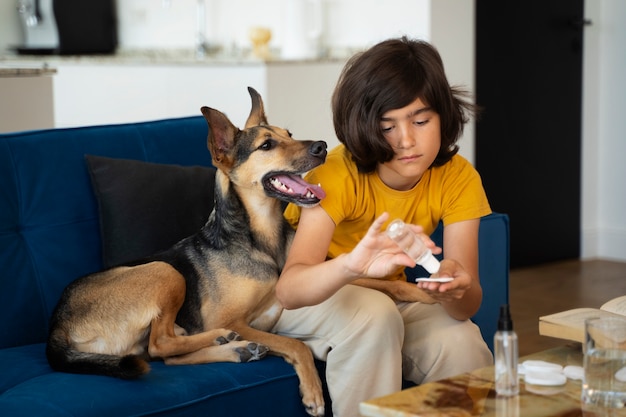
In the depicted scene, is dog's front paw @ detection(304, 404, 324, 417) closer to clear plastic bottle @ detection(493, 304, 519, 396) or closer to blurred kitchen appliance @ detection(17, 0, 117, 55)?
clear plastic bottle @ detection(493, 304, 519, 396)

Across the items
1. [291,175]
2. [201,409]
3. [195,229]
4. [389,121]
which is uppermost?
[389,121]

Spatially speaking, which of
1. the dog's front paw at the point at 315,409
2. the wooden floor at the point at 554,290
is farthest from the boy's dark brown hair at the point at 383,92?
the wooden floor at the point at 554,290

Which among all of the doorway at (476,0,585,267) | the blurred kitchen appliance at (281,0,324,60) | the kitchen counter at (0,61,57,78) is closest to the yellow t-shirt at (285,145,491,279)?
the kitchen counter at (0,61,57,78)

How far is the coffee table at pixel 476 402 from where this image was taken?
1.65 meters

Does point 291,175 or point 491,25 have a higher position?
point 491,25

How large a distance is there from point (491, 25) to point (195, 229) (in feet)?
9.63

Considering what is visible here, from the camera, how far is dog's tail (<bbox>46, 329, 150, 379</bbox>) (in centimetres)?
216

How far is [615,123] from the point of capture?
5.67 meters

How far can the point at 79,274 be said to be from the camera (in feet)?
8.84

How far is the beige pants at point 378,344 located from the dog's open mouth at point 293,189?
243 mm

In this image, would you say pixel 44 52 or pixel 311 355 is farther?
pixel 44 52

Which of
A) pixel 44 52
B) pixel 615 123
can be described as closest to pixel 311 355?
pixel 615 123

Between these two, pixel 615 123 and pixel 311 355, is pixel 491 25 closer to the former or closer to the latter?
pixel 615 123

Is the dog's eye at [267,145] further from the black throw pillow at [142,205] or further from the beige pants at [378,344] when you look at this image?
the beige pants at [378,344]
